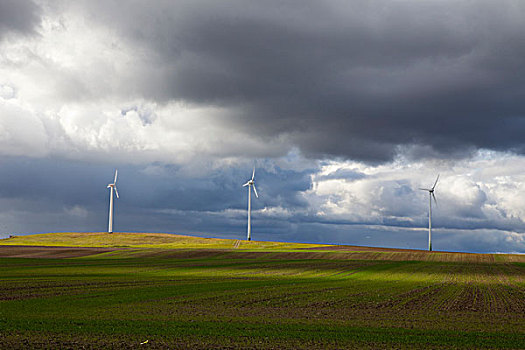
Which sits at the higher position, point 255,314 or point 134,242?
point 255,314

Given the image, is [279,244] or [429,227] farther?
[279,244]

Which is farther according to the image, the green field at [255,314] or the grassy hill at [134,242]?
the grassy hill at [134,242]

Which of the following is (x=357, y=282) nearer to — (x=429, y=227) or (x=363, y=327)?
(x=363, y=327)

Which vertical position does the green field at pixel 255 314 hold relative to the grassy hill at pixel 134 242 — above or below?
above

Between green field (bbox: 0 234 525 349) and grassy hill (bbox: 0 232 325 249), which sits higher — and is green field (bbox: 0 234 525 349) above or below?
above

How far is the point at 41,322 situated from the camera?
2325cm

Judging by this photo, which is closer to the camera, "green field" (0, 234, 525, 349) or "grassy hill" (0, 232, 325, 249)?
"green field" (0, 234, 525, 349)

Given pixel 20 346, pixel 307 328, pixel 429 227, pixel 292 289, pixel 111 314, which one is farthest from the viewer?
pixel 429 227

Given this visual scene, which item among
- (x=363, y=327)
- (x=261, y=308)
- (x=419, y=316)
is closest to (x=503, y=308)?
(x=419, y=316)

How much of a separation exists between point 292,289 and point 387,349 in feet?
66.9

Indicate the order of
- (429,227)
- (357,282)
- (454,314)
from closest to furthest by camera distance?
(454,314), (357,282), (429,227)

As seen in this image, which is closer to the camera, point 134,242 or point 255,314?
point 255,314

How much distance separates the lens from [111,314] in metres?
25.9

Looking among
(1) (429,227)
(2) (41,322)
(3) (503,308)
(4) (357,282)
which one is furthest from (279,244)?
(2) (41,322)
